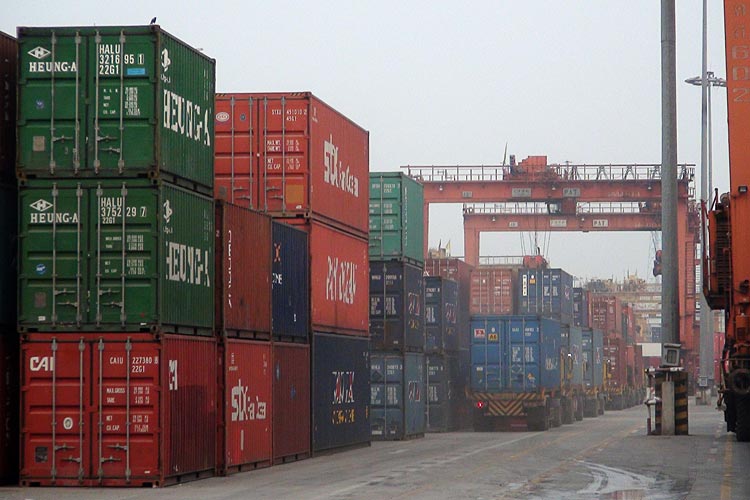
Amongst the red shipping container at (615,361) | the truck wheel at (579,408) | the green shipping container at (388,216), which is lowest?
the truck wheel at (579,408)

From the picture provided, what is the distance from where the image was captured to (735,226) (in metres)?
24.5

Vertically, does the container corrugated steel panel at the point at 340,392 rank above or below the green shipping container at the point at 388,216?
below

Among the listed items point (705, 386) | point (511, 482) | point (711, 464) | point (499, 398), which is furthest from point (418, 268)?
point (705, 386)

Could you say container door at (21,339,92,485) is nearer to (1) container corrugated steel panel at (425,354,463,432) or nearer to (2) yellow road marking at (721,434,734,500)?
(2) yellow road marking at (721,434,734,500)

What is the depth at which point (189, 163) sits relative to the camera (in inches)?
843

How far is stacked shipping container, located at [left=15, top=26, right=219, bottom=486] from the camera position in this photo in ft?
65.0

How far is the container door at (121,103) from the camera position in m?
20.2

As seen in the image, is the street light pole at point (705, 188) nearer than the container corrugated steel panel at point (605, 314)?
Yes

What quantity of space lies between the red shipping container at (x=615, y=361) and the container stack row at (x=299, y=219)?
4536cm

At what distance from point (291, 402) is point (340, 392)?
3.62 metres

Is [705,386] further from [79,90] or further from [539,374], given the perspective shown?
[79,90]

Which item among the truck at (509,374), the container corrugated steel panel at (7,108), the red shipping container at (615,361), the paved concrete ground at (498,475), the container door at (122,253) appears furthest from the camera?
the red shipping container at (615,361)

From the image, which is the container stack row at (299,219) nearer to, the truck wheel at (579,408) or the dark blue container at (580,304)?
the truck wheel at (579,408)

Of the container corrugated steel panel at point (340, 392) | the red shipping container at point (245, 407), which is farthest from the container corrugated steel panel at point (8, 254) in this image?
the container corrugated steel panel at point (340, 392)
